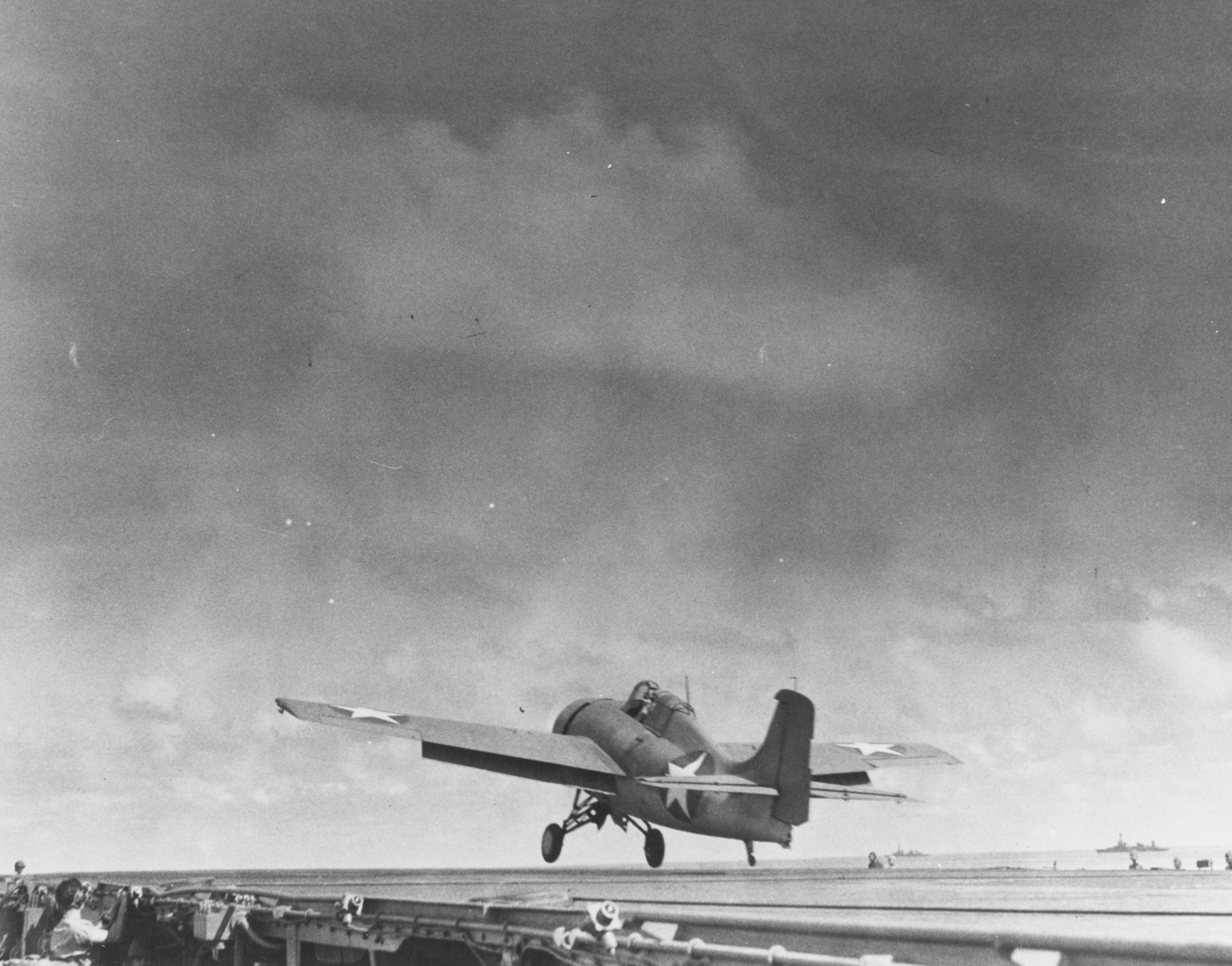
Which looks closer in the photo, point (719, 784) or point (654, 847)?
point (719, 784)

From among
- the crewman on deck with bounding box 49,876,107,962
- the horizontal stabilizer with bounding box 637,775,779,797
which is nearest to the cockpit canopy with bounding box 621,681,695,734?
the horizontal stabilizer with bounding box 637,775,779,797

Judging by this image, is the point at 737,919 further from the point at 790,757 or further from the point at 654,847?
the point at 654,847

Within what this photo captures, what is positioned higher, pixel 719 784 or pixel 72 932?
pixel 719 784

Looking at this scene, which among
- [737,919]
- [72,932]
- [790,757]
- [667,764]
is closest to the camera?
[737,919]

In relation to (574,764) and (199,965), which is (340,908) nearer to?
(199,965)

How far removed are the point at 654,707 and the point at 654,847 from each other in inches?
109

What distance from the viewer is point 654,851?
21516 mm

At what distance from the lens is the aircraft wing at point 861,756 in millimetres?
24250

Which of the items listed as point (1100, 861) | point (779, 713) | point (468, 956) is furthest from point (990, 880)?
point (1100, 861)

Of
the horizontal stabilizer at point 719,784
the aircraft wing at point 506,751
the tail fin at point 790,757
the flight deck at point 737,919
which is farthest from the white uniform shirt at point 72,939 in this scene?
the tail fin at point 790,757

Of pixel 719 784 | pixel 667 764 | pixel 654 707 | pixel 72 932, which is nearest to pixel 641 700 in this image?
pixel 654 707

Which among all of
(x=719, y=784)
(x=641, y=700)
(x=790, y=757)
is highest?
(x=641, y=700)

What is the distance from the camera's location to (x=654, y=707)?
21.9m

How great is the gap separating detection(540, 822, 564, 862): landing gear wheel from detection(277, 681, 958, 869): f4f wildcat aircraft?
0.06 feet
